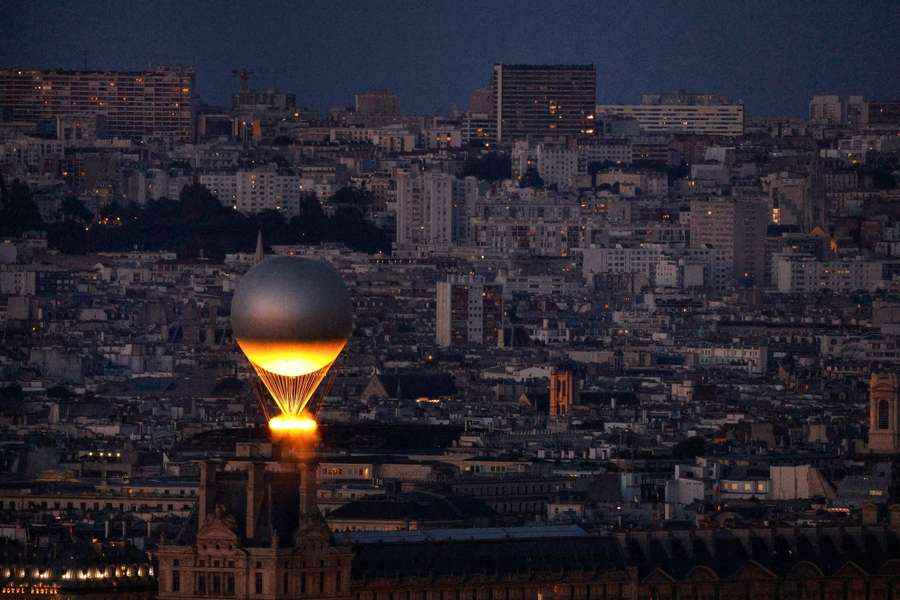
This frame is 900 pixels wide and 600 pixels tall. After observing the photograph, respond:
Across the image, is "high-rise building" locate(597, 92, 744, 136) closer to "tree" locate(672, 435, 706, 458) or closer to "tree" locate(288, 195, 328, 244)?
"tree" locate(288, 195, 328, 244)

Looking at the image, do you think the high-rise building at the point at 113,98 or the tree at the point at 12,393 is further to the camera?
the high-rise building at the point at 113,98

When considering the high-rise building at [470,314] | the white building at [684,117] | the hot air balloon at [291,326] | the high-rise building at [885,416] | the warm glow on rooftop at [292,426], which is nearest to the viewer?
the warm glow on rooftop at [292,426]

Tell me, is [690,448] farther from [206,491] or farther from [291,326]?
[206,491]

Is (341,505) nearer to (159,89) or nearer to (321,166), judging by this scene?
(321,166)

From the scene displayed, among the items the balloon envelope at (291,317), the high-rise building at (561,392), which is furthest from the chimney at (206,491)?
the high-rise building at (561,392)

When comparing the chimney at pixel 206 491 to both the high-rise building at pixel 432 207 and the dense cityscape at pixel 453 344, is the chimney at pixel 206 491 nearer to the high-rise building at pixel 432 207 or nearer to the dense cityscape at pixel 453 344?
the dense cityscape at pixel 453 344

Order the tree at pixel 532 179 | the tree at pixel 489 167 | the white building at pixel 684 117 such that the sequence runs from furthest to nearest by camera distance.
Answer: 1. the white building at pixel 684 117
2. the tree at pixel 489 167
3. the tree at pixel 532 179
